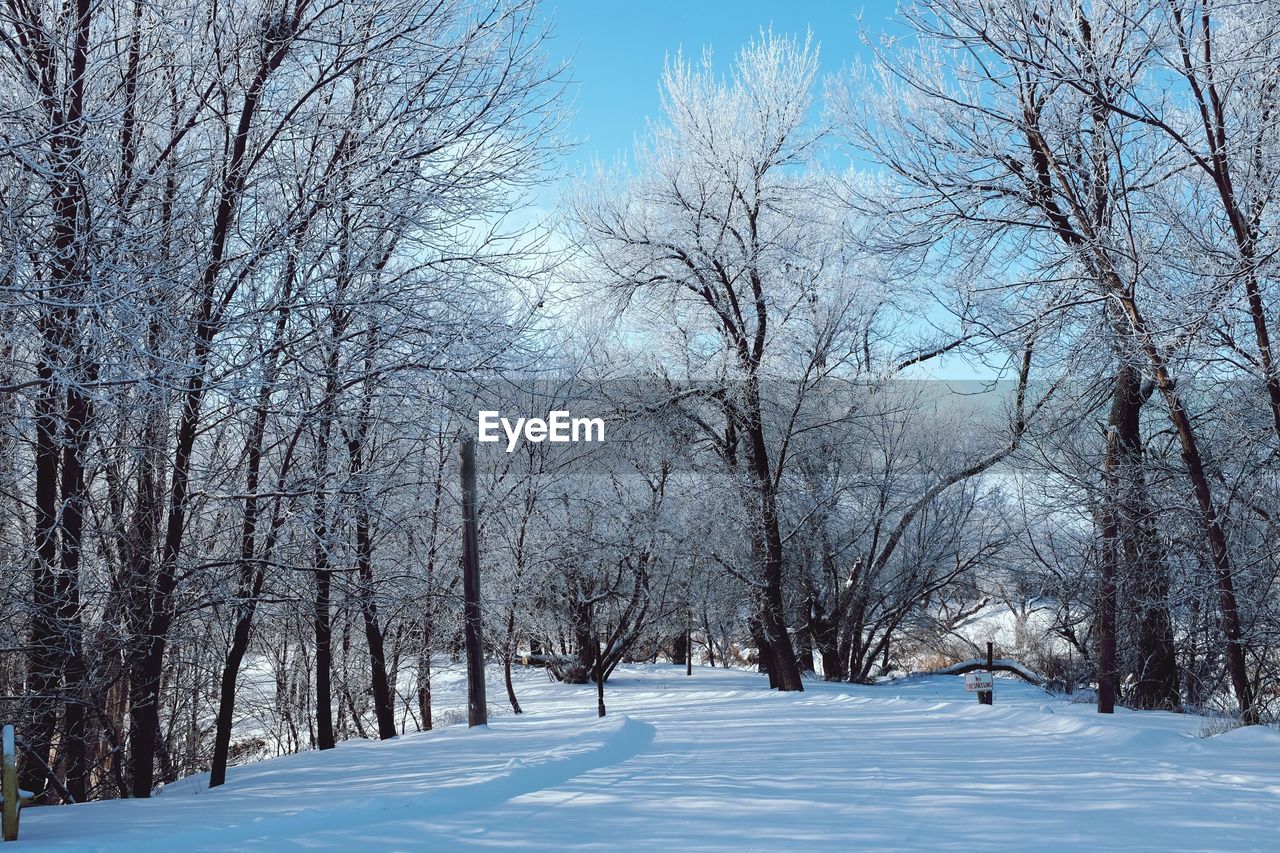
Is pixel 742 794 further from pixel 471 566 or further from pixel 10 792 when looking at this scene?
pixel 471 566

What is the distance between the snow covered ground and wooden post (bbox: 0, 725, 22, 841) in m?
0.08

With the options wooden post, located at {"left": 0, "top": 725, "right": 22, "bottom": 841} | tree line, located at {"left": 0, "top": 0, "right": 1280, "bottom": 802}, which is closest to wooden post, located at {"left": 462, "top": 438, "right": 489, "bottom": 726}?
tree line, located at {"left": 0, "top": 0, "right": 1280, "bottom": 802}

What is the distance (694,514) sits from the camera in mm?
20125

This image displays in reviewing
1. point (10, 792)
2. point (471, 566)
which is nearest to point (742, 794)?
point (10, 792)

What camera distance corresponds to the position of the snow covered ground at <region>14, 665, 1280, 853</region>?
5.18m

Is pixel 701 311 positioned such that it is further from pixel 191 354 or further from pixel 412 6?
pixel 191 354

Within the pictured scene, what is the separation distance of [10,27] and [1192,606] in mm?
14828

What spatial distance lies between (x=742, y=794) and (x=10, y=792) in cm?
408

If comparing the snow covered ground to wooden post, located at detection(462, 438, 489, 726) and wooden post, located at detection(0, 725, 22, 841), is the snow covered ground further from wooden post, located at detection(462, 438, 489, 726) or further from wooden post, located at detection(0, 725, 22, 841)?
wooden post, located at detection(462, 438, 489, 726)

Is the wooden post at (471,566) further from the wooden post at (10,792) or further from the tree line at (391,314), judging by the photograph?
the wooden post at (10,792)

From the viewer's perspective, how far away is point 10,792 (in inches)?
195

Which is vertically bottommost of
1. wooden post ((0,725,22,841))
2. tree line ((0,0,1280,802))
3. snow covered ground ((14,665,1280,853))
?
snow covered ground ((14,665,1280,853))

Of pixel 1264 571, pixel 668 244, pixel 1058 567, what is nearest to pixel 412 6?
pixel 668 244

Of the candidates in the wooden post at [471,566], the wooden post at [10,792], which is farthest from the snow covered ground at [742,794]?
the wooden post at [471,566]
